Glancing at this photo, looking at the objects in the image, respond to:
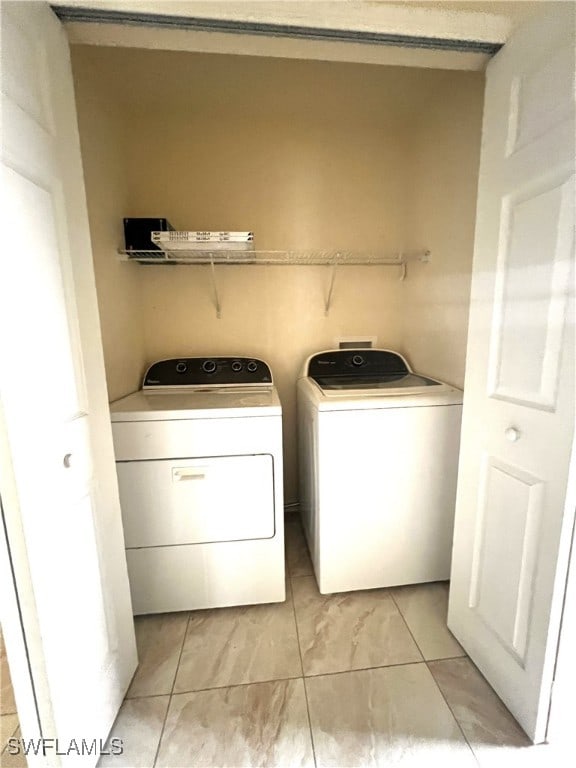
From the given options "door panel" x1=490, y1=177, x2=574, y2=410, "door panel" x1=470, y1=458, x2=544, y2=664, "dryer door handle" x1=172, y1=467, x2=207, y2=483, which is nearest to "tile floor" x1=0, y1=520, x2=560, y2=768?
"door panel" x1=470, y1=458, x2=544, y2=664

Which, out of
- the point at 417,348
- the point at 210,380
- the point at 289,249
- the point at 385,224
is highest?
the point at 385,224

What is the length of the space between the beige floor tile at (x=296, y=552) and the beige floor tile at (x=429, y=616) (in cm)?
45

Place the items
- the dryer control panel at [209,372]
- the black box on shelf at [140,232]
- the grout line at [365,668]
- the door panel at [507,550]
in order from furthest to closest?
the dryer control panel at [209,372] → the black box on shelf at [140,232] → the grout line at [365,668] → the door panel at [507,550]

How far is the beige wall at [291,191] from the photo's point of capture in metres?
1.56

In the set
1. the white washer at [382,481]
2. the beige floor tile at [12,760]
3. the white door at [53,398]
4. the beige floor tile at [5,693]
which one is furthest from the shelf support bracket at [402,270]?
the beige floor tile at [12,760]

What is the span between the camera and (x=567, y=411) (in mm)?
854

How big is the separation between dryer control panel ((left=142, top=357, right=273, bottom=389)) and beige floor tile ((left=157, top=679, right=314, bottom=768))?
4.23ft

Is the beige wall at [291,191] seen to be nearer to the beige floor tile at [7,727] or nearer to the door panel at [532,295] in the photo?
the door panel at [532,295]

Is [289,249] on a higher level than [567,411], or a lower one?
higher

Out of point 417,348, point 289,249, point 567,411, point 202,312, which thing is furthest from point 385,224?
point 567,411

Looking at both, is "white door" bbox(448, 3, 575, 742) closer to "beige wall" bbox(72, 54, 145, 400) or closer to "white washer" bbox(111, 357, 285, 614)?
"white washer" bbox(111, 357, 285, 614)

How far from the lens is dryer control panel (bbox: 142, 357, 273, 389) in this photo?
189 centimetres

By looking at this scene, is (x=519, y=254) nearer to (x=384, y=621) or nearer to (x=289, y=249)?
(x=289, y=249)

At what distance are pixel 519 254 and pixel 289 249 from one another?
1305 millimetres
